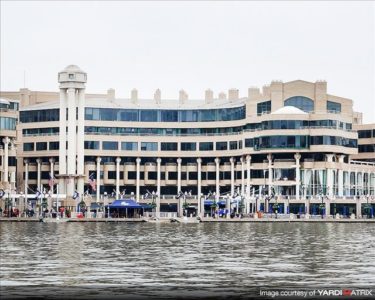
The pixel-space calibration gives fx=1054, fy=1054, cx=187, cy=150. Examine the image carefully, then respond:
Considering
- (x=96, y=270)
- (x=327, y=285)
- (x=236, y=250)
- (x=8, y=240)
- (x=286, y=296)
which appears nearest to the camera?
(x=286, y=296)

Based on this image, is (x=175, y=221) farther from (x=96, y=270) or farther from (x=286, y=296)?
(x=286, y=296)

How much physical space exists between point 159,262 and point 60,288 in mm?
21662

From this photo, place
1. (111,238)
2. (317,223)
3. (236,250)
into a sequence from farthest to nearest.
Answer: (317,223) < (111,238) < (236,250)

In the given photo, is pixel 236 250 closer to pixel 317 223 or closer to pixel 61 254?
pixel 61 254

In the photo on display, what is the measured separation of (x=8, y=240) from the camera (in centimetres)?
11006

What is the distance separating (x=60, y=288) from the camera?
57.7 metres

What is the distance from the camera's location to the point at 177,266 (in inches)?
2940

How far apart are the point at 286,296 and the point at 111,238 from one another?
6788cm

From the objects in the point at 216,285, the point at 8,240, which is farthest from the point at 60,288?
the point at 8,240

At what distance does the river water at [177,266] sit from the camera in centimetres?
5903

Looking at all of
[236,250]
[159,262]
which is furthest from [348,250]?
[159,262]

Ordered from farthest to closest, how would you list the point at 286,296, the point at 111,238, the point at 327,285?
the point at 111,238 → the point at 327,285 → the point at 286,296

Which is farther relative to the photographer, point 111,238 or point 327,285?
point 111,238

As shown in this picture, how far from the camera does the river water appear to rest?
194 ft
